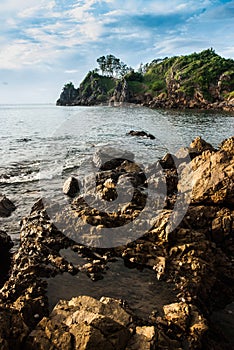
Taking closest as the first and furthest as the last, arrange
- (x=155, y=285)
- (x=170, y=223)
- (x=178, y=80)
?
1. (x=155, y=285)
2. (x=170, y=223)
3. (x=178, y=80)

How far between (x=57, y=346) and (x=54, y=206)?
30.4 ft

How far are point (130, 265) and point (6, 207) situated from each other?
914 cm

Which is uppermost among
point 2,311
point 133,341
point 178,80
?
point 178,80

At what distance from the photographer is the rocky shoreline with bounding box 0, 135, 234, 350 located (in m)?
6.49

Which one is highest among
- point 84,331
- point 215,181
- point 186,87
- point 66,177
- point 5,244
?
point 186,87

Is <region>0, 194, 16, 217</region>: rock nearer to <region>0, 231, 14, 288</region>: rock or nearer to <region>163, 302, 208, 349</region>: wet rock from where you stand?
<region>0, 231, 14, 288</region>: rock

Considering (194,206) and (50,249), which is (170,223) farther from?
(50,249)

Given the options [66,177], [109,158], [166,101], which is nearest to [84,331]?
[66,177]

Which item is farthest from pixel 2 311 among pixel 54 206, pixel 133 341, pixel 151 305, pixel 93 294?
pixel 54 206

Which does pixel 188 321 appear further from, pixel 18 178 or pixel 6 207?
pixel 18 178

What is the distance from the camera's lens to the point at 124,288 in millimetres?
10109

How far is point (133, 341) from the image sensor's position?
6.59m

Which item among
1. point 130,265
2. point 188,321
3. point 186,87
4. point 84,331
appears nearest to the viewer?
point 84,331

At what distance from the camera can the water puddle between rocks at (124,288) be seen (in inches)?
368
